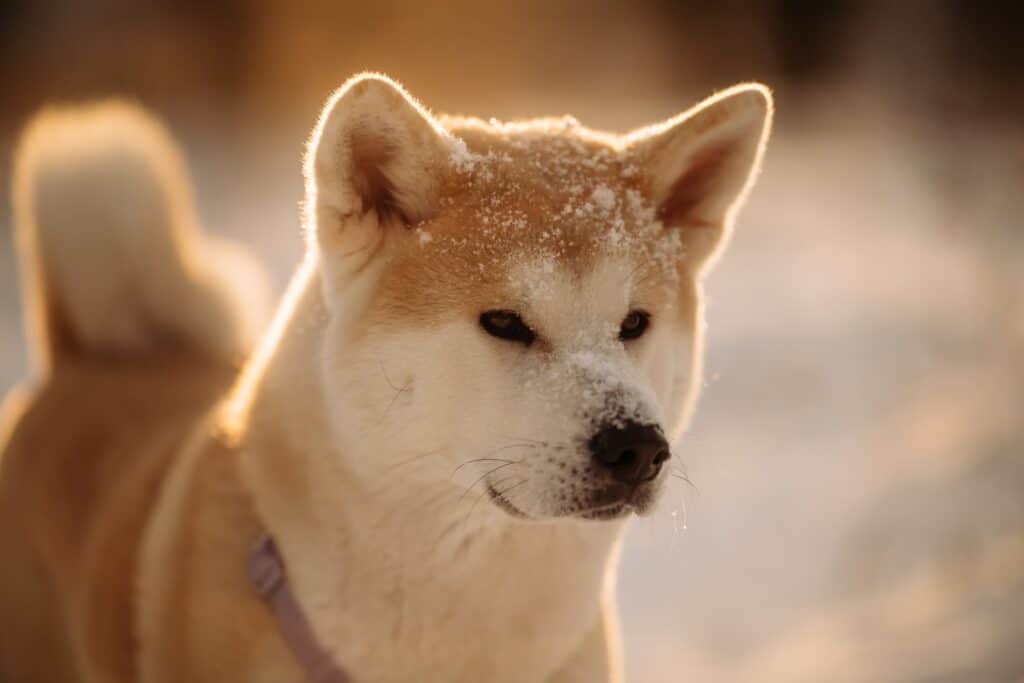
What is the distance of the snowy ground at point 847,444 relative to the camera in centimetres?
348

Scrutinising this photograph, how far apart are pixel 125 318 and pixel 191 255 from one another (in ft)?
0.92

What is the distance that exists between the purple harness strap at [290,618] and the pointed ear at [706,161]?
101 cm

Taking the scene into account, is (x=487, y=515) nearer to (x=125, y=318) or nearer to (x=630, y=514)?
(x=630, y=514)

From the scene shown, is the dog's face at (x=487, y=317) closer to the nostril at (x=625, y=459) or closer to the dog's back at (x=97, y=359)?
the nostril at (x=625, y=459)

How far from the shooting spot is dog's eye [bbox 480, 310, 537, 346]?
1855mm

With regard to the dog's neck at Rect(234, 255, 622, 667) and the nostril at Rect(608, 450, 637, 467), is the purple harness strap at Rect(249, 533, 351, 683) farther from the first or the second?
the nostril at Rect(608, 450, 637, 467)

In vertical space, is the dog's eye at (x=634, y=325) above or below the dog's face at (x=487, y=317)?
above

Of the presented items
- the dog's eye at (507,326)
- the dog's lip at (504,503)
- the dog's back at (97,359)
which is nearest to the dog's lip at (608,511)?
the dog's lip at (504,503)

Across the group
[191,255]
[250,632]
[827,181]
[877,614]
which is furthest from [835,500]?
[827,181]

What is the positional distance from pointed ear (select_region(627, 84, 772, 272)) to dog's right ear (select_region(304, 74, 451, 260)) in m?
0.44

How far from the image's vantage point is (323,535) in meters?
1.90

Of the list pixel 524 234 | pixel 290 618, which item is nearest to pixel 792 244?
pixel 524 234

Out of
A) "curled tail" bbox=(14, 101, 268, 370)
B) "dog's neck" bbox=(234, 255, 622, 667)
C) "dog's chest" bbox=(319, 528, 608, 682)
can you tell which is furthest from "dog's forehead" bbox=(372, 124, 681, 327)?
"curled tail" bbox=(14, 101, 268, 370)

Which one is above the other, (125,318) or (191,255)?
(191,255)
